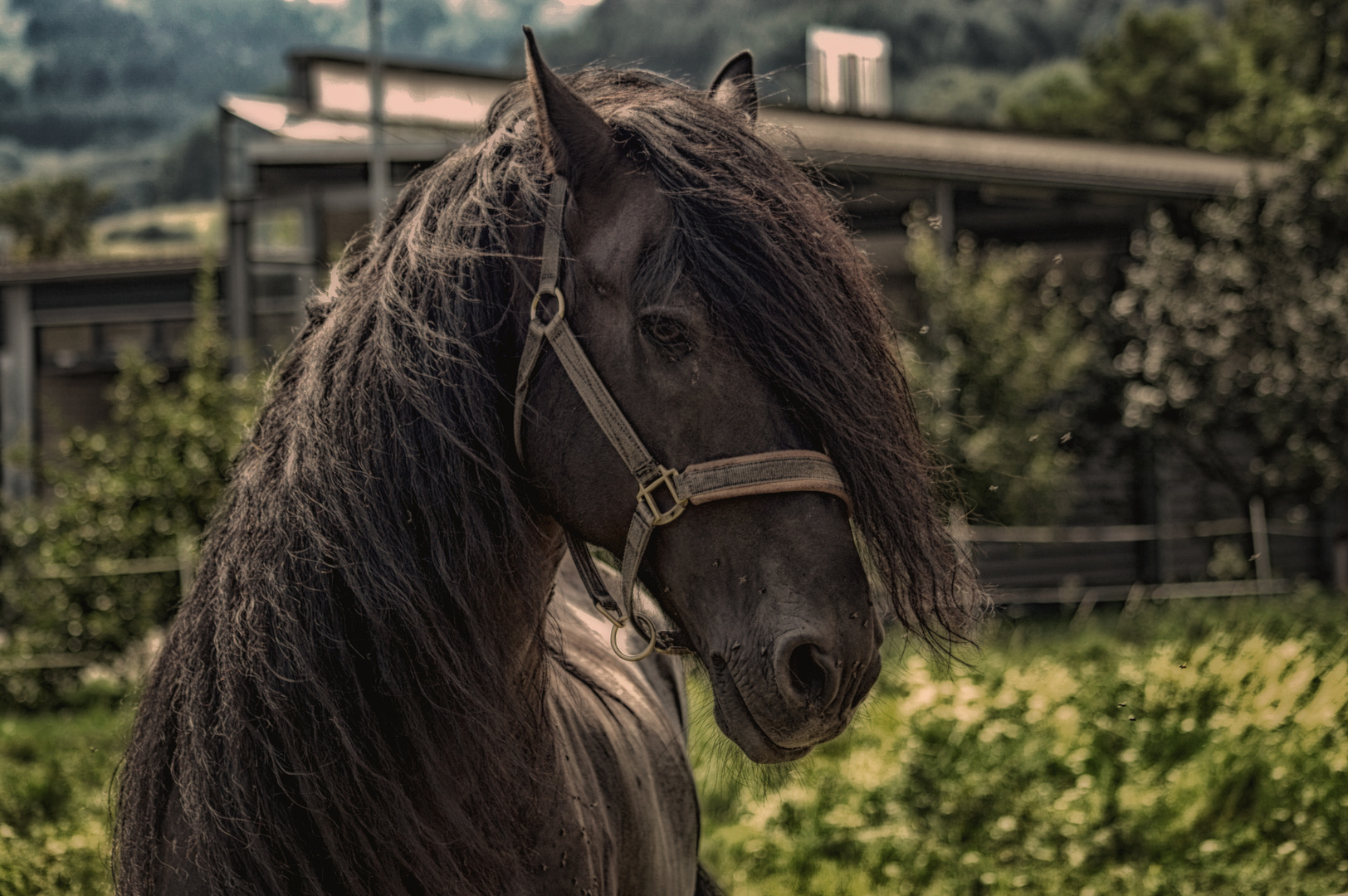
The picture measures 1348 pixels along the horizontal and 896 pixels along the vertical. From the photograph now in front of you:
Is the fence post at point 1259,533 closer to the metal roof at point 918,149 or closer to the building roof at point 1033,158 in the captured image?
the metal roof at point 918,149

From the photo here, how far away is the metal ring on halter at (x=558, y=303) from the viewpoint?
167cm

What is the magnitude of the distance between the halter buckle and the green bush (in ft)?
9.69

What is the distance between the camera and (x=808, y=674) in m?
1.57

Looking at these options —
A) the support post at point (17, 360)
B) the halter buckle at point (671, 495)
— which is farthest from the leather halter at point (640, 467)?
the support post at point (17, 360)

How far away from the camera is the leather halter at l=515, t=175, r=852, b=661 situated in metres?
1.57

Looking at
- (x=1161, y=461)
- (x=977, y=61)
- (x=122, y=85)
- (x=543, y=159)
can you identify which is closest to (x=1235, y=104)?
(x=1161, y=461)

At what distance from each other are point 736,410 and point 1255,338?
10606 mm

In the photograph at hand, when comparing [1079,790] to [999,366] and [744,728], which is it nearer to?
[744,728]

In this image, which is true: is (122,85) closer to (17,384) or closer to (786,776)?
(17,384)

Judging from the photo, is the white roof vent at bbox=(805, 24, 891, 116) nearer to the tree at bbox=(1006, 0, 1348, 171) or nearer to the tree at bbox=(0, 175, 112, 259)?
the tree at bbox=(1006, 0, 1348, 171)

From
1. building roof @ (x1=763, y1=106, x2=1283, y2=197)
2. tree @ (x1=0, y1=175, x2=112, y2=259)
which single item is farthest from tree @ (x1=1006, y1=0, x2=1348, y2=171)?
tree @ (x1=0, y1=175, x2=112, y2=259)

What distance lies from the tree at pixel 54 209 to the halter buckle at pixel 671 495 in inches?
1979

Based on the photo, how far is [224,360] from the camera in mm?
8953

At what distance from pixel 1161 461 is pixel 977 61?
104 meters
